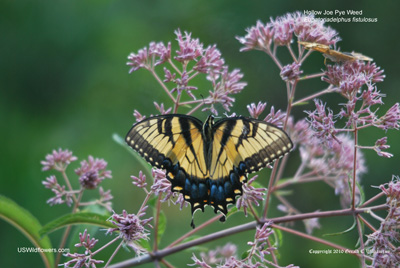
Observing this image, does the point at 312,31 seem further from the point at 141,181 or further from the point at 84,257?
the point at 84,257

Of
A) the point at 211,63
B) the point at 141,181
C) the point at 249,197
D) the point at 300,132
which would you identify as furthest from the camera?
the point at 300,132

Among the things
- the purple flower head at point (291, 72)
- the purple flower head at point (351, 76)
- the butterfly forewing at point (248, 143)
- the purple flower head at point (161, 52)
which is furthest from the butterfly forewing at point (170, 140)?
the purple flower head at point (351, 76)

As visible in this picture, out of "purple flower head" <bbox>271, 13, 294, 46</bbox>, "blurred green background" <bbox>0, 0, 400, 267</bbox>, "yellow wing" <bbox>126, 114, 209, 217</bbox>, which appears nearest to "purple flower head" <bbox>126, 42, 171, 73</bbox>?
"yellow wing" <bbox>126, 114, 209, 217</bbox>

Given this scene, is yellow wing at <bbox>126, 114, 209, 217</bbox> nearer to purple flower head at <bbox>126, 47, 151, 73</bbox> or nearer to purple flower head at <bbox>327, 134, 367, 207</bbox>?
purple flower head at <bbox>126, 47, 151, 73</bbox>

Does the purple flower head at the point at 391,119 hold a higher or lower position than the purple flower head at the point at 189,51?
lower

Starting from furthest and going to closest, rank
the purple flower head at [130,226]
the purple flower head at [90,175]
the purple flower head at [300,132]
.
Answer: the purple flower head at [300,132] < the purple flower head at [90,175] < the purple flower head at [130,226]

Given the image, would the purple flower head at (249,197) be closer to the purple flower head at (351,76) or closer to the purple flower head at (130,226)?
the purple flower head at (130,226)

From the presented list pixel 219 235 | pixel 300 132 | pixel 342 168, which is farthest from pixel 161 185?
pixel 342 168

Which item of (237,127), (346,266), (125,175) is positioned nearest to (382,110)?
(346,266)
